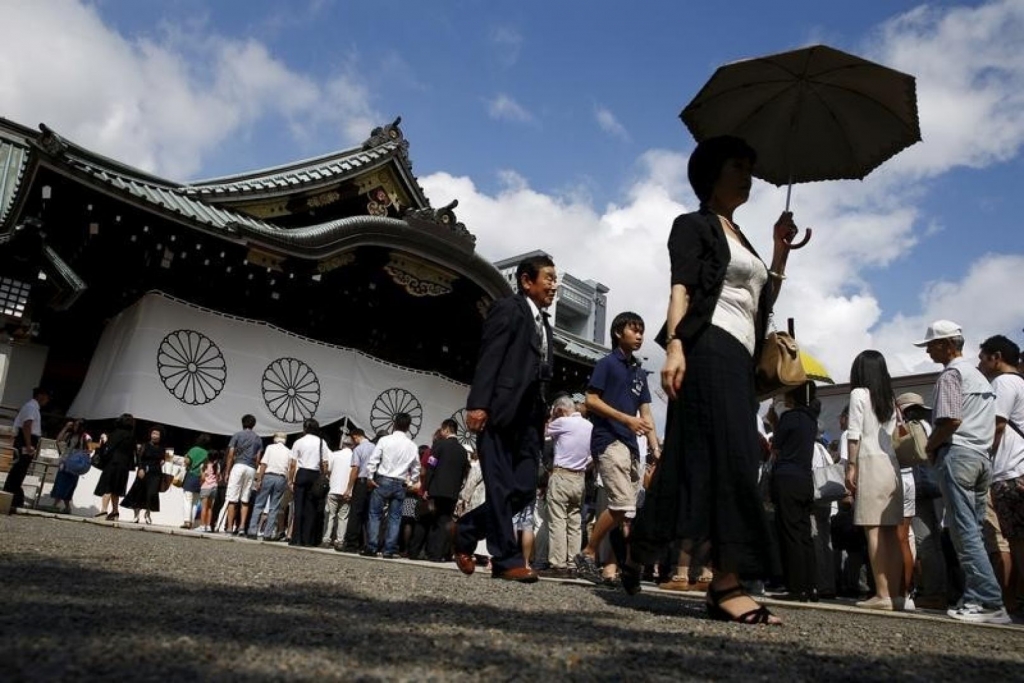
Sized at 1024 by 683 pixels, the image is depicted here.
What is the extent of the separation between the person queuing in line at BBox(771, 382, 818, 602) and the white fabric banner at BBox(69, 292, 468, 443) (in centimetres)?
813

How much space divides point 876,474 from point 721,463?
255cm

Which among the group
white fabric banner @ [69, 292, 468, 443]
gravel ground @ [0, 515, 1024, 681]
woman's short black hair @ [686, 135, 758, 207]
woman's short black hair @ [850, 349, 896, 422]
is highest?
white fabric banner @ [69, 292, 468, 443]

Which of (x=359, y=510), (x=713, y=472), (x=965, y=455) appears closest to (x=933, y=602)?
(x=965, y=455)

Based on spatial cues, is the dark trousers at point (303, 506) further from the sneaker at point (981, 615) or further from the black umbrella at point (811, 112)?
the sneaker at point (981, 615)

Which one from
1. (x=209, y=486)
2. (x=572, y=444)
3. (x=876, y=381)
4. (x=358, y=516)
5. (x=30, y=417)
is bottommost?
(x=358, y=516)

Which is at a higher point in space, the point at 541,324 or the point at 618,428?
the point at 541,324

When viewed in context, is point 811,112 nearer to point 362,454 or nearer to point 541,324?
point 541,324

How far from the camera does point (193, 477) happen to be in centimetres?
1113

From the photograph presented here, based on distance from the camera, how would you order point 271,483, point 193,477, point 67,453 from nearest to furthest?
point 67,453
point 271,483
point 193,477

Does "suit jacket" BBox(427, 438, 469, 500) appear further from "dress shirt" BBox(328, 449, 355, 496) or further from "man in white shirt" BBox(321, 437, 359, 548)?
"dress shirt" BBox(328, 449, 355, 496)

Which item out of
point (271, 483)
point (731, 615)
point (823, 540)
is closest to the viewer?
point (731, 615)

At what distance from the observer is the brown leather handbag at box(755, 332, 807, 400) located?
298 centimetres

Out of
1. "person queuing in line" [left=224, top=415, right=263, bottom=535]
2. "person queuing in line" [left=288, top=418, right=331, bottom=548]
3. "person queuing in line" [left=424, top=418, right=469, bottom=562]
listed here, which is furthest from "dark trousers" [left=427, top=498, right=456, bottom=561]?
"person queuing in line" [left=224, top=415, right=263, bottom=535]

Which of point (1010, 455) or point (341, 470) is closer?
point (1010, 455)
